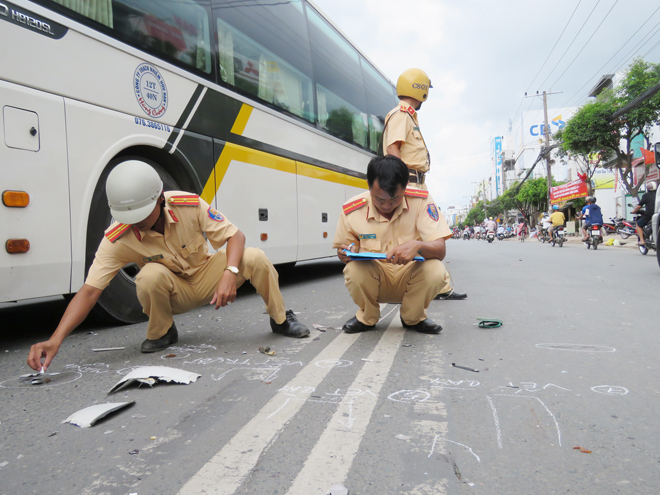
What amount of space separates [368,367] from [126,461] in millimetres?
1334

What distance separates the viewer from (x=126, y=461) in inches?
61.7

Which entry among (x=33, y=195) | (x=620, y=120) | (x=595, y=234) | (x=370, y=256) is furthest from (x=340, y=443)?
(x=620, y=120)

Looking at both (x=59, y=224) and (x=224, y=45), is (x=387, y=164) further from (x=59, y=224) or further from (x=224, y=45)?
(x=224, y=45)

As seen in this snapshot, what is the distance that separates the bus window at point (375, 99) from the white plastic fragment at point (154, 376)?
7.01 m

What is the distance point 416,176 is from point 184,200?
2.41m

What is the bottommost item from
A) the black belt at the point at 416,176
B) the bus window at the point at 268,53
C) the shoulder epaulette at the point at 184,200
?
the shoulder epaulette at the point at 184,200

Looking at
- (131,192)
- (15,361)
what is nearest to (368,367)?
(131,192)

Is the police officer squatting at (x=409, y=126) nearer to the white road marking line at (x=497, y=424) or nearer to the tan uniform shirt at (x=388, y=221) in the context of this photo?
the tan uniform shirt at (x=388, y=221)

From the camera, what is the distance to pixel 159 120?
157 inches

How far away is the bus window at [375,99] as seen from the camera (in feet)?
28.3

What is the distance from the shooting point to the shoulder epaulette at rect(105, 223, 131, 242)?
279 cm

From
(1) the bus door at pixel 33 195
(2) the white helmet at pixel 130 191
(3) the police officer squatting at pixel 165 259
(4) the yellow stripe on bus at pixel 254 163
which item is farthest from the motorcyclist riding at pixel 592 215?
(1) the bus door at pixel 33 195

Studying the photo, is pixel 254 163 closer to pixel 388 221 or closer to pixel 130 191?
pixel 388 221

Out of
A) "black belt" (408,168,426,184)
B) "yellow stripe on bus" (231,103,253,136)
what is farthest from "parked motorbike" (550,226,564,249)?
"yellow stripe on bus" (231,103,253,136)
